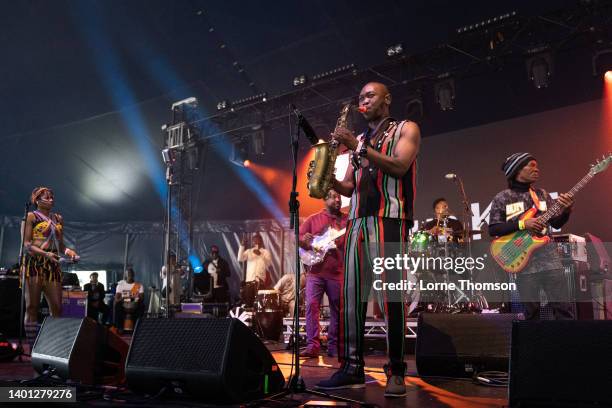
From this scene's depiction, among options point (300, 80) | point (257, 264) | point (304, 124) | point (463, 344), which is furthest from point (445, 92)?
point (304, 124)

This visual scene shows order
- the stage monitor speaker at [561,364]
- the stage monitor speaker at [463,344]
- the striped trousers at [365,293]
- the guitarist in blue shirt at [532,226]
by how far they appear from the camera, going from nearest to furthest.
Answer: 1. the stage monitor speaker at [561,364]
2. the striped trousers at [365,293]
3. the stage monitor speaker at [463,344]
4. the guitarist in blue shirt at [532,226]

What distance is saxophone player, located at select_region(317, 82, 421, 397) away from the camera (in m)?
3.29

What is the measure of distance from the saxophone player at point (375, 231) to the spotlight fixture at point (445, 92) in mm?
6826

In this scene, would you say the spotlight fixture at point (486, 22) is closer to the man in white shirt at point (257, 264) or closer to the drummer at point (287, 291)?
the drummer at point (287, 291)

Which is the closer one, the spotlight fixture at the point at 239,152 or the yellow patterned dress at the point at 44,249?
the yellow patterned dress at the point at 44,249

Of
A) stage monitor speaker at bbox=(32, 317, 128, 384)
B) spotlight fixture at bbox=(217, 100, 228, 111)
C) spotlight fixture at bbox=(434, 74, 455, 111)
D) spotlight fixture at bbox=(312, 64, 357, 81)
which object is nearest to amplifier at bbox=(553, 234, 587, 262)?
spotlight fixture at bbox=(434, 74, 455, 111)

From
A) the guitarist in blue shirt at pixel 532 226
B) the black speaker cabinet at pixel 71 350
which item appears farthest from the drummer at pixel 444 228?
the black speaker cabinet at pixel 71 350

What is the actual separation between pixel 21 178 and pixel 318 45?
9854 millimetres

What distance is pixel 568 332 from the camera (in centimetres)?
246

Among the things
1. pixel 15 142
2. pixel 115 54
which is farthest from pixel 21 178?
pixel 115 54

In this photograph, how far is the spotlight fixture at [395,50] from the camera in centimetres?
977

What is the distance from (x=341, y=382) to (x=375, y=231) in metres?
1.05

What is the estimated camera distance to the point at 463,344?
414cm

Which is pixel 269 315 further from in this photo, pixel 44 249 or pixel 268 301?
pixel 44 249
